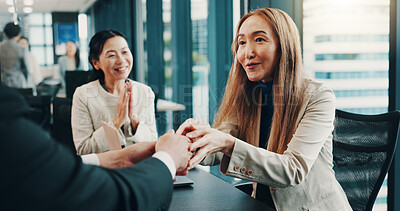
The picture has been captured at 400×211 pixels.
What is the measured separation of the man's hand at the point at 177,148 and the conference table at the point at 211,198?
0.16 meters

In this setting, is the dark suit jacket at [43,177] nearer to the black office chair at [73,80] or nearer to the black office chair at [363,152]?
the black office chair at [363,152]

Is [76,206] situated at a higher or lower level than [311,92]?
lower

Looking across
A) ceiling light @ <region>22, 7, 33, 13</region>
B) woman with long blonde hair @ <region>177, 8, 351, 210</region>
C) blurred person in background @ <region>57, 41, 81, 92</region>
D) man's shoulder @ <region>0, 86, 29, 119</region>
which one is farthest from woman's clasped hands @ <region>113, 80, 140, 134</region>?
ceiling light @ <region>22, 7, 33, 13</region>

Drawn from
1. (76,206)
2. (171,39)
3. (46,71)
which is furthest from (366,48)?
(46,71)

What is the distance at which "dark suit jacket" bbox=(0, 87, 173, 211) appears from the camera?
64 cm

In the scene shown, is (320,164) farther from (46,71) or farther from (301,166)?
(46,71)

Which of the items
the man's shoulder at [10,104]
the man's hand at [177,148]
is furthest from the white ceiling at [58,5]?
the man's shoulder at [10,104]

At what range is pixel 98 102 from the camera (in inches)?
97.3

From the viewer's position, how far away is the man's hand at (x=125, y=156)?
1333 mm

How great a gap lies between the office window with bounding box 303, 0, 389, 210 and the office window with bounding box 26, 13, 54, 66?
804 cm

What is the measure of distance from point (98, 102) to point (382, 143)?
173cm

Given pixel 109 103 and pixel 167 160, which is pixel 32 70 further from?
pixel 167 160

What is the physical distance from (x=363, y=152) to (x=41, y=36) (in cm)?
949

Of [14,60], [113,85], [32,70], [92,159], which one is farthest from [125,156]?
[32,70]
